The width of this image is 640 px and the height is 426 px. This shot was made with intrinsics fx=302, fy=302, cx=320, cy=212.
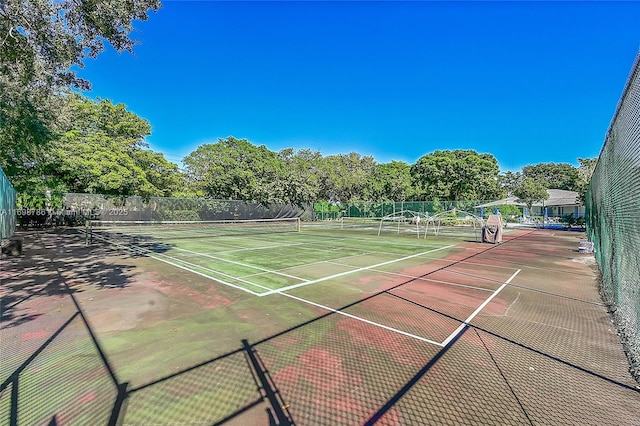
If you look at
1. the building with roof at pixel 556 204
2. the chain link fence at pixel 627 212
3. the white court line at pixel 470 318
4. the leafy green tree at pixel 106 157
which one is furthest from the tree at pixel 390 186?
the chain link fence at pixel 627 212

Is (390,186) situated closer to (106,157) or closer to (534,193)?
(534,193)

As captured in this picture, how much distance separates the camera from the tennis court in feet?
8.98

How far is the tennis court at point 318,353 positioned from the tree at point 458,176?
1590 inches

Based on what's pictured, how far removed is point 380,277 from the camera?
8.08 meters

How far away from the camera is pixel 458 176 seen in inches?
1775

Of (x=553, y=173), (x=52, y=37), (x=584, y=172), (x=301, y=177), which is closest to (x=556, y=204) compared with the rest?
(x=584, y=172)

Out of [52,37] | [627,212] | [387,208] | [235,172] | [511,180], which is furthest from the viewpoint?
[511,180]

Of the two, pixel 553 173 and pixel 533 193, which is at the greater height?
pixel 553 173

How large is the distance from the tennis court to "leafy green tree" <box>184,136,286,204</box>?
2995 centimetres

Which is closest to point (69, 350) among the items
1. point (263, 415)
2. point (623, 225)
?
point (263, 415)

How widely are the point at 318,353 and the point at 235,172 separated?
34896 mm

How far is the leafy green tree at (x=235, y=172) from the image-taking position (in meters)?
36.8

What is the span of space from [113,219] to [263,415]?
A: 94.3 ft

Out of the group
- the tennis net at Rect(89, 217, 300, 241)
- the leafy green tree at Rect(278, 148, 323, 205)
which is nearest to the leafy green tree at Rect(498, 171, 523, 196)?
the leafy green tree at Rect(278, 148, 323, 205)
